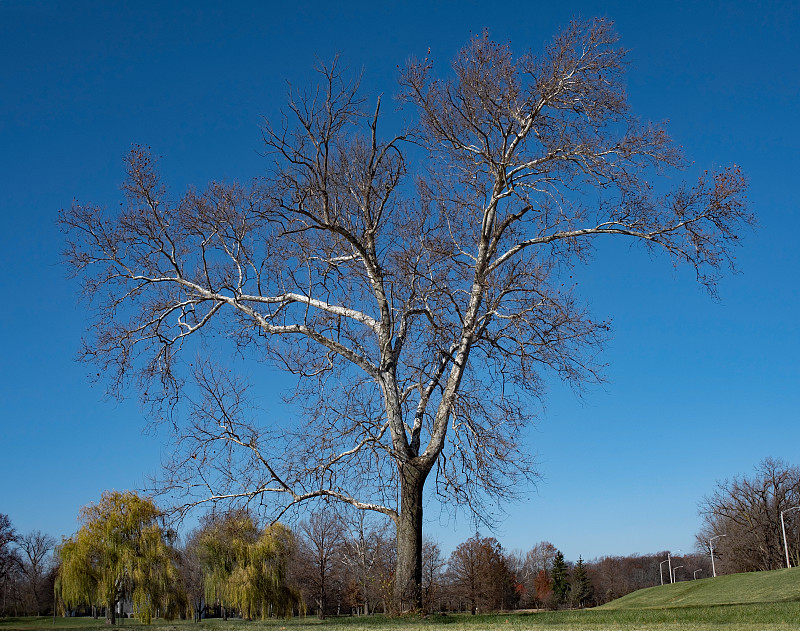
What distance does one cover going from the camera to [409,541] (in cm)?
1023

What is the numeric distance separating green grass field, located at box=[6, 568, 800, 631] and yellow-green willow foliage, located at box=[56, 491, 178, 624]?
887 centimetres

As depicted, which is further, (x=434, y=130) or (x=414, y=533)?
(x=434, y=130)

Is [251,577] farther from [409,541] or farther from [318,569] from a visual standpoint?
[409,541]

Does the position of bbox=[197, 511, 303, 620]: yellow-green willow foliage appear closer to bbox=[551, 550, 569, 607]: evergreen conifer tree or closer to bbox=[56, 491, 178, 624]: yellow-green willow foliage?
bbox=[56, 491, 178, 624]: yellow-green willow foliage

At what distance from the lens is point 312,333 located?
37.2 ft

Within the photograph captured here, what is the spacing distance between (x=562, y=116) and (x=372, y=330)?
4.92 m

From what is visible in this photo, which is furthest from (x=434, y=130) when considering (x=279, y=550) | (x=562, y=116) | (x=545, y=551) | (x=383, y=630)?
(x=545, y=551)

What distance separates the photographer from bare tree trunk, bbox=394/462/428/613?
9.99 m

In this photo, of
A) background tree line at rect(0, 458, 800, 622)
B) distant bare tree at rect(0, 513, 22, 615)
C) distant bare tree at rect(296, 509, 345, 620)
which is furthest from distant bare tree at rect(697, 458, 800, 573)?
distant bare tree at rect(0, 513, 22, 615)

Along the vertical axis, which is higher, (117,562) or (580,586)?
(117,562)

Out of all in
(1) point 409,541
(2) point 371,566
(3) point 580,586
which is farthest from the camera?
(3) point 580,586

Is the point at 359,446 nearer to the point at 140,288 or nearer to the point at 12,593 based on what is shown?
the point at 140,288

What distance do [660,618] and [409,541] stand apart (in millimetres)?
3768

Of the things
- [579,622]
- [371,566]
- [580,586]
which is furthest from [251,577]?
[580,586]
